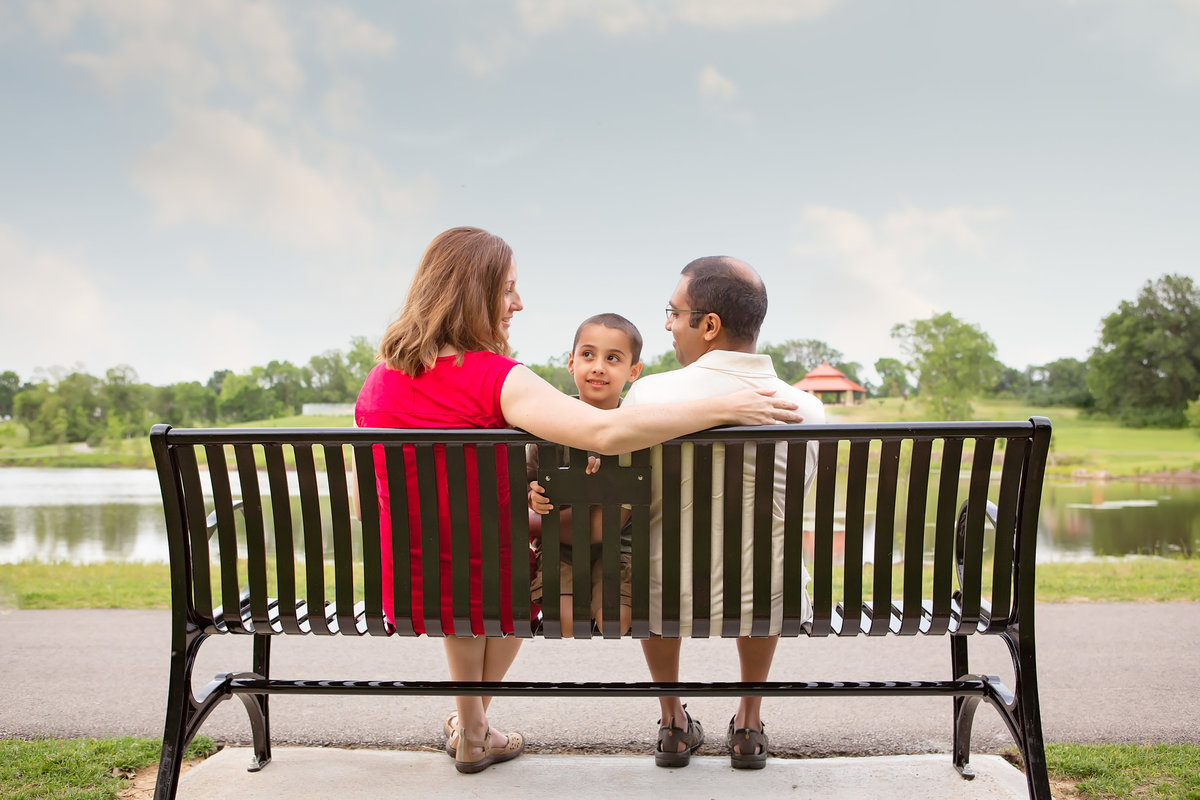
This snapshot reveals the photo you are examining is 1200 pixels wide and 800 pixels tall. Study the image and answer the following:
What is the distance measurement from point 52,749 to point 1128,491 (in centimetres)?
5370

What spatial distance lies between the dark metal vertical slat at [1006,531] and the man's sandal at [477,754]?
1409mm

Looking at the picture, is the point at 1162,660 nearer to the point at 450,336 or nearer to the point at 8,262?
the point at 450,336

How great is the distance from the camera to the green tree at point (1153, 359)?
48.8m

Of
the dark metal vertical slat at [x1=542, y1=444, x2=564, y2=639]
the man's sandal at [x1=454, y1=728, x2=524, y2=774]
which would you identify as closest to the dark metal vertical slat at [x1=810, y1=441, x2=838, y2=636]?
the dark metal vertical slat at [x1=542, y1=444, x2=564, y2=639]

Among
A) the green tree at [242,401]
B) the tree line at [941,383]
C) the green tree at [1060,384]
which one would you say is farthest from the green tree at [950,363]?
the green tree at [242,401]

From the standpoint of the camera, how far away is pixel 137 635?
4344 millimetres

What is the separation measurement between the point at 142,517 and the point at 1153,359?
174 feet

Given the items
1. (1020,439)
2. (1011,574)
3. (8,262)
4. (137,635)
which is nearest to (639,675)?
(1011,574)

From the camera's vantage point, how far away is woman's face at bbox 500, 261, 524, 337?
7.88 feet

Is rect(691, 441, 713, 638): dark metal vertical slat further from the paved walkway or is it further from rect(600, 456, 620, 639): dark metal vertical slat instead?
the paved walkway

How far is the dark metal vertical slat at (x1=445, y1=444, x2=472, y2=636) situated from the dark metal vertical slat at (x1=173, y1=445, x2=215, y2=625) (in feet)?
2.05

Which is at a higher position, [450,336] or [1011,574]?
[450,336]

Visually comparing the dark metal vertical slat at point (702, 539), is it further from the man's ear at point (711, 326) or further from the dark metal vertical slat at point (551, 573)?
the man's ear at point (711, 326)

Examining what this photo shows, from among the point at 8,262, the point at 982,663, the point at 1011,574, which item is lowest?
the point at 982,663
